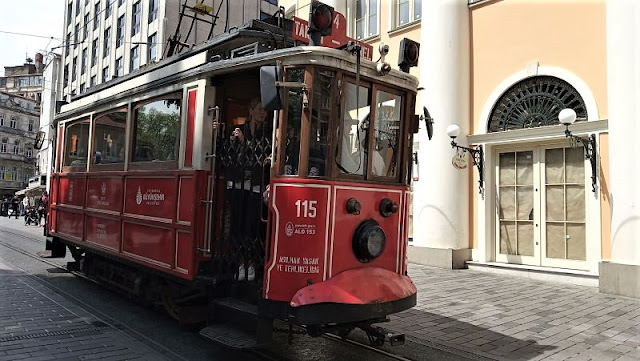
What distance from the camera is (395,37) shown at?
12.7 metres

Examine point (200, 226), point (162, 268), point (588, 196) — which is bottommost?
point (162, 268)

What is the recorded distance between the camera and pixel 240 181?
16.5ft

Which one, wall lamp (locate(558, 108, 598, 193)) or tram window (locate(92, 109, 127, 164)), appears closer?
tram window (locate(92, 109, 127, 164))

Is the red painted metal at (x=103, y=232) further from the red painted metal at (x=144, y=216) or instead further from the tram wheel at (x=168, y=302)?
the tram wheel at (x=168, y=302)

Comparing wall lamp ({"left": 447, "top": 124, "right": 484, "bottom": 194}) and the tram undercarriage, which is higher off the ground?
wall lamp ({"left": 447, "top": 124, "right": 484, "bottom": 194})

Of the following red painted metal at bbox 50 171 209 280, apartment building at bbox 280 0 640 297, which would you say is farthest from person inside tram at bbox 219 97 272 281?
apartment building at bbox 280 0 640 297

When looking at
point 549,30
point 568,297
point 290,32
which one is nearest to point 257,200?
point 290,32

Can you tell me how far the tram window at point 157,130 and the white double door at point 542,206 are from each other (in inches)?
289

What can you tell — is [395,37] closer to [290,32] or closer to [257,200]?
[290,32]

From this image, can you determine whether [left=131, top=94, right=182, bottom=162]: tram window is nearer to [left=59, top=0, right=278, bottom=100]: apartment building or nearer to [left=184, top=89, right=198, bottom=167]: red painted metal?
[left=184, top=89, right=198, bottom=167]: red painted metal

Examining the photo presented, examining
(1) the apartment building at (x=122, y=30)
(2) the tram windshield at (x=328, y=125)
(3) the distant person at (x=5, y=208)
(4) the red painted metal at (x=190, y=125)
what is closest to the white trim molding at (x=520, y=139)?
(2) the tram windshield at (x=328, y=125)

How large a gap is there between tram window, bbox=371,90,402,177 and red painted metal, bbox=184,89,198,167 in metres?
2.04

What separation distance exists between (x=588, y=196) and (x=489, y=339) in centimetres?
482

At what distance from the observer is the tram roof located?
429 cm
